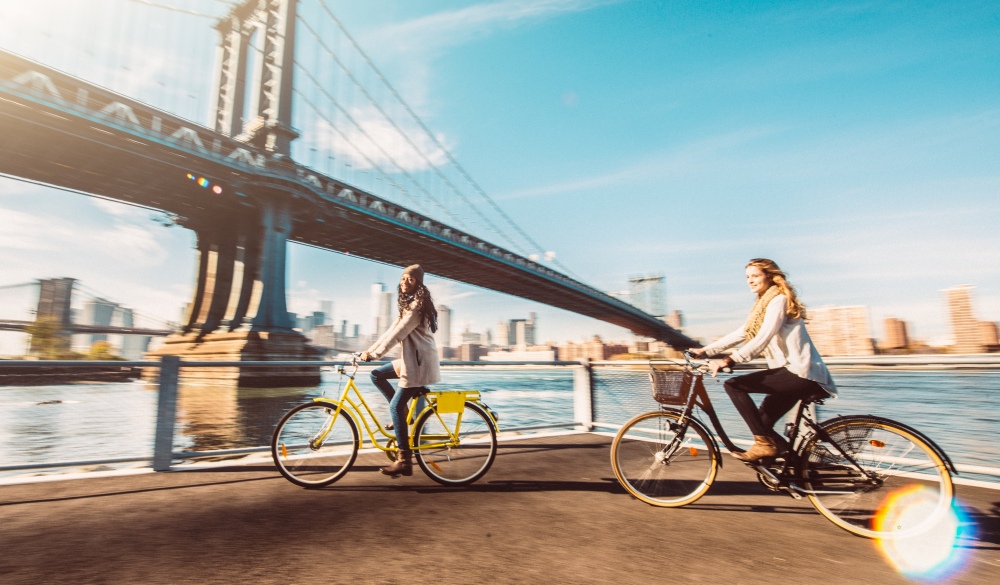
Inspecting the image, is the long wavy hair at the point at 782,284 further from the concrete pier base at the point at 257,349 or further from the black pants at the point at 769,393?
the concrete pier base at the point at 257,349

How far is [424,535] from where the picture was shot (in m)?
2.52

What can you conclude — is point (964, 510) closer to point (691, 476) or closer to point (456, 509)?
point (691, 476)

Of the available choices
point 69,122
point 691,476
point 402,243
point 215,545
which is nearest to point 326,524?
point 215,545

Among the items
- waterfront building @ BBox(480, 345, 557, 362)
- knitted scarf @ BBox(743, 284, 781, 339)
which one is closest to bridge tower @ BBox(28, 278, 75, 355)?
waterfront building @ BBox(480, 345, 557, 362)

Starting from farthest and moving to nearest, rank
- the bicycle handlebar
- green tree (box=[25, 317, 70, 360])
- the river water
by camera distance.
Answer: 1. green tree (box=[25, 317, 70, 360])
2. the river water
3. the bicycle handlebar

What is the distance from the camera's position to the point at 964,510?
290cm

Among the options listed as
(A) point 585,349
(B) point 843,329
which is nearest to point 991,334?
(B) point 843,329

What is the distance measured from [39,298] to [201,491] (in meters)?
81.5

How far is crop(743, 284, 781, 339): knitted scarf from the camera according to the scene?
2.85m

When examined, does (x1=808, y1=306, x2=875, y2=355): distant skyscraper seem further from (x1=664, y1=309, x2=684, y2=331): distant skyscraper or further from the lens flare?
the lens flare

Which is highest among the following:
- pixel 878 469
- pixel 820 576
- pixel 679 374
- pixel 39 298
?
pixel 39 298

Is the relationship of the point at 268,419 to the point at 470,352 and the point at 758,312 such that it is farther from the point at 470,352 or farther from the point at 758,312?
the point at 470,352

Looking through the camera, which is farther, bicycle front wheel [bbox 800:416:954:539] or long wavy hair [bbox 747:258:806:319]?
long wavy hair [bbox 747:258:806:319]

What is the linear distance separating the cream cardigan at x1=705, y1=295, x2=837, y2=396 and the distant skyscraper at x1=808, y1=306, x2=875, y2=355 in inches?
1925
